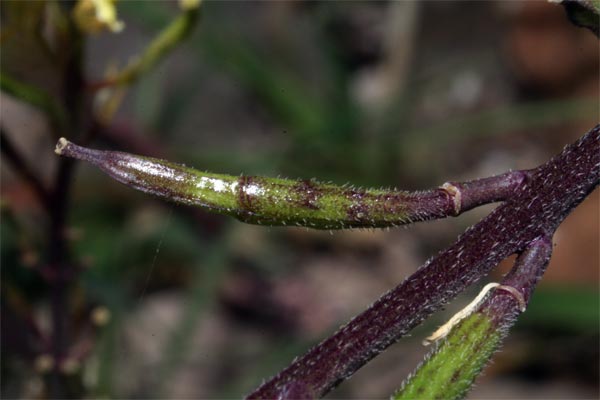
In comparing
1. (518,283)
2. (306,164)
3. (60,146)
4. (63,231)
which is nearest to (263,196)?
(60,146)

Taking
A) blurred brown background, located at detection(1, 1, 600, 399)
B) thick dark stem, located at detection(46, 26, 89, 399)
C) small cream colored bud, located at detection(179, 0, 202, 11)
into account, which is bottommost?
thick dark stem, located at detection(46, 26, 89, 399)

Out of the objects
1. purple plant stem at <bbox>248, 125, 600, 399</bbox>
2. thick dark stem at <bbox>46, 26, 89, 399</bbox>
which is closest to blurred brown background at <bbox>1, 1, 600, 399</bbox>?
thick dark stem at <bbox>46, 26, 89, 399</bbox>

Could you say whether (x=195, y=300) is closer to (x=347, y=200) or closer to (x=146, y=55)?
(x=146, y=55)

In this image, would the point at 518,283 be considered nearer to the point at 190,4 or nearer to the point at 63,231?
the point at 190,4

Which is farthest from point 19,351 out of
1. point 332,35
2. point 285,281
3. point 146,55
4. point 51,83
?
point 332,35

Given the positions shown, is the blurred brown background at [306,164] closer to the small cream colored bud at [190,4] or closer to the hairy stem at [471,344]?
the small cream colored bud at [190,4]

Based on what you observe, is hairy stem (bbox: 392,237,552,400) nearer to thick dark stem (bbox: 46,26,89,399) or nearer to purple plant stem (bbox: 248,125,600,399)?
purple plant stem (bbox: 248,125,600,399)
